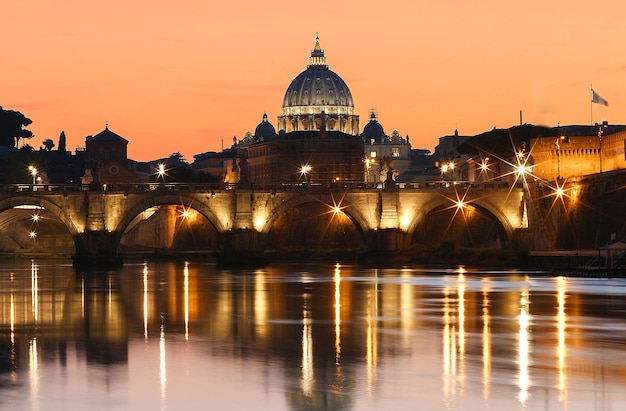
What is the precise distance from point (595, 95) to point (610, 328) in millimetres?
68541

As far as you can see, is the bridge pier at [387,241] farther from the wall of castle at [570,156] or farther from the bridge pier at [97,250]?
the bridge pier at [97,250]

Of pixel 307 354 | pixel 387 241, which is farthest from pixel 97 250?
pixel 307 354

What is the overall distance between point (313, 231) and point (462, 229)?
89.5ft

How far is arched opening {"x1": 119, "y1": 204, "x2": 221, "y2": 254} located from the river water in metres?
97.4

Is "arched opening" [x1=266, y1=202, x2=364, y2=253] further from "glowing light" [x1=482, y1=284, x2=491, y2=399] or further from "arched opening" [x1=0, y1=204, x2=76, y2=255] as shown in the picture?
"glowing light" [x1=482, y1=284, x2=491, y2=399]

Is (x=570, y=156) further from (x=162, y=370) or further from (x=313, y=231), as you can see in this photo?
(x=162, y=370)

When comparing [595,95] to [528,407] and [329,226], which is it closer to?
[329,226]

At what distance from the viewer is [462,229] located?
411 feet

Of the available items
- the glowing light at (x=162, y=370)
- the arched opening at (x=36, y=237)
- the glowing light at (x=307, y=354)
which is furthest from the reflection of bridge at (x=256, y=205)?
the glowing light at (x=162, y=370)

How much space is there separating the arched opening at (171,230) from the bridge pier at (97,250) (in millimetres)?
47489

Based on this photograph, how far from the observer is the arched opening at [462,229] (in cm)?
12021

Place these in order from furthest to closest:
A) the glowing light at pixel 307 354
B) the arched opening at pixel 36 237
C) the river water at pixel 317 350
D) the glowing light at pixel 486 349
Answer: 1. the arched opening at pixel 36 237
2. the glowing light at pixel 307 354
3. the glowing light at pixel 486 349
4. the river water at pixel 317 350

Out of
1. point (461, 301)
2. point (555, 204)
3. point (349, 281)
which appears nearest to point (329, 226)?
point (555, 204)

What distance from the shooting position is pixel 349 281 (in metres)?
73.3
